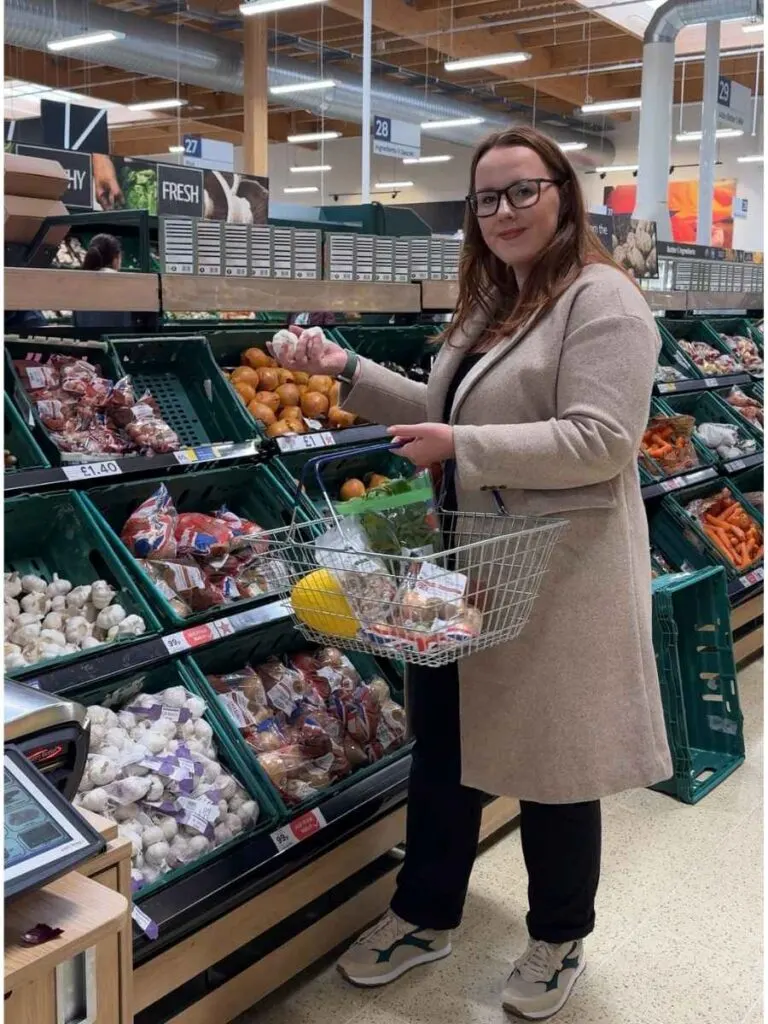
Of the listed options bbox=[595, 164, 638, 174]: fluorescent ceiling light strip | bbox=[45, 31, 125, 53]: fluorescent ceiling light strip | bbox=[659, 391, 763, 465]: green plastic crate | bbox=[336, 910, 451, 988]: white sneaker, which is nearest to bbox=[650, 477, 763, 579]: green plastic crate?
bbox=[659, 391, 763, 465]: green plastic crate

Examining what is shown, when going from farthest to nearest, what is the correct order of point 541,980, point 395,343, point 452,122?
point 452,122 < point 395,343 < point 541,980

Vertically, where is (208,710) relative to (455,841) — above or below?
above

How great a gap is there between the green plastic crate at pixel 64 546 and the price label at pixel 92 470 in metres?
0.08

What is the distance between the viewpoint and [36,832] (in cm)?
121

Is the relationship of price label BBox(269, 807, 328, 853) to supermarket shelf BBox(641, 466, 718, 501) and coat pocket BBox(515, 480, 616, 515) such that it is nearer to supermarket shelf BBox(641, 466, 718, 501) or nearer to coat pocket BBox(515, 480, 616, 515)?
coat pocket BBox(515, 480, 616, 515)

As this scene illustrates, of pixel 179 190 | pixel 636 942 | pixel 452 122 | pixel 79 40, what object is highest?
pixel 452 122

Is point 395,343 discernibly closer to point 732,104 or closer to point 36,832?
point 36,832

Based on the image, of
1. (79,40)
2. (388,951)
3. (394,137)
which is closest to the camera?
(388,951)

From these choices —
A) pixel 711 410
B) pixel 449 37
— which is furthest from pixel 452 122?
pixel 711 410

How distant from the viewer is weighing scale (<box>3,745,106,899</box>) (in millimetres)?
1159

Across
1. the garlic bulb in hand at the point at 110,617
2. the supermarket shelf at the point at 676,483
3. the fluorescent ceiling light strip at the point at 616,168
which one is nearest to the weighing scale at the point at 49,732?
the garlic bulb in hand at the point at 110,617

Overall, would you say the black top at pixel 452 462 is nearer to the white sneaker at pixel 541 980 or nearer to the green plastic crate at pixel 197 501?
the green plastic crate at pixel 197 501

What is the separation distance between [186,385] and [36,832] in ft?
6.74

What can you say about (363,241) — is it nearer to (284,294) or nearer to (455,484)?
(284,294)
